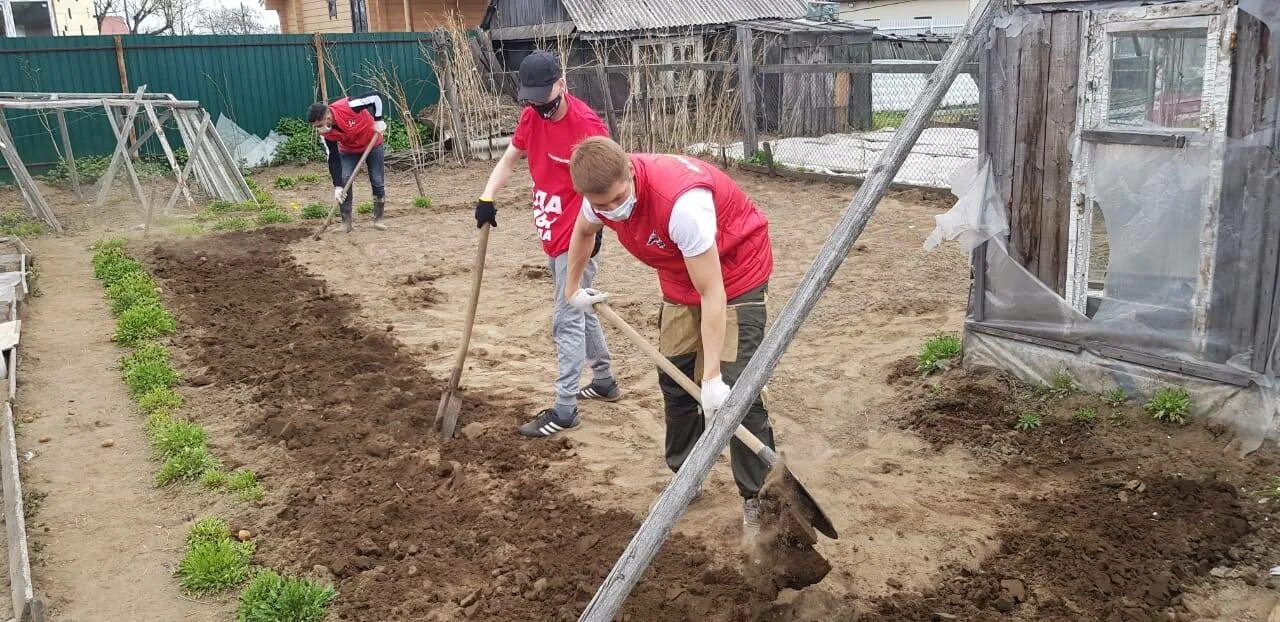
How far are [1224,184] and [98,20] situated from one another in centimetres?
4033

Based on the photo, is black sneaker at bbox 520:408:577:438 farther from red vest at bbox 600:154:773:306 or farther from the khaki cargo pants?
red vest at bbox 600:154:773:306

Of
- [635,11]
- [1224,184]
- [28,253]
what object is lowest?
[28,253]

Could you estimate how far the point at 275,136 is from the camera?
16.5 meters

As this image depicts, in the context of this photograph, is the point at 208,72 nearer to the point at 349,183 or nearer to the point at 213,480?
the point at 349,183

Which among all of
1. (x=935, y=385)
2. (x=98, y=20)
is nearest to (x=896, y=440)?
(x=935, y=385)

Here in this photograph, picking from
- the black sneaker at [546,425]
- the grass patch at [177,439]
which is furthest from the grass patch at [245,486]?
the black sneaker at [546,425]

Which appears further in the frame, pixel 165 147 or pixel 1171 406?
pixel 165 147

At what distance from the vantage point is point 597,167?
117 inches

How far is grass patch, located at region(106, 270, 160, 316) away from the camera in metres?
7.49

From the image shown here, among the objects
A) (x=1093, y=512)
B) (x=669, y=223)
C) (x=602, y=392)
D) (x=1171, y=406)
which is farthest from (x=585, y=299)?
(x=1171, y=406)

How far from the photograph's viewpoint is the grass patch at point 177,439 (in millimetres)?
4898

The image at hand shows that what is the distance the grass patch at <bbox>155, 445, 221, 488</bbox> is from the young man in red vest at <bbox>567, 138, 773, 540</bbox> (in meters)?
2.19

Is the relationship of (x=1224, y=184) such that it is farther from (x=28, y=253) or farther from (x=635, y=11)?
(x=635, y=11)

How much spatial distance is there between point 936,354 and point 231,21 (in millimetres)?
47721
